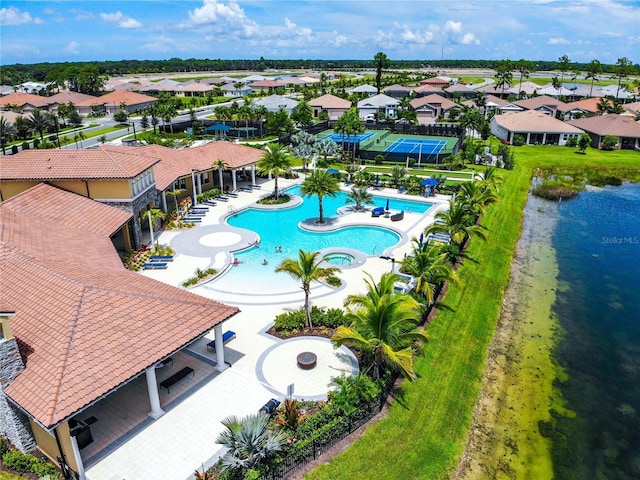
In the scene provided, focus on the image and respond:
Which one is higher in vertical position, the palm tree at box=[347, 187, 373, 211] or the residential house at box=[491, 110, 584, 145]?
the residential house at box=[491, 110, 584, 145]

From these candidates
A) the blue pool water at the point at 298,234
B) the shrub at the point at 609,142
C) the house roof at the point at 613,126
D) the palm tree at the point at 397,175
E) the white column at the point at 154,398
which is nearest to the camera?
the white column at the point at 154,398

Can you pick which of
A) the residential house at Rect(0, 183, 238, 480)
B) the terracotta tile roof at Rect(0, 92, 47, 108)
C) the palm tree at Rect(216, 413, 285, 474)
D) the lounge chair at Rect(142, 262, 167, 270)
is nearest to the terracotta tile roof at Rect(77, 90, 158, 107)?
the terracotta tile roof at Rect(0, 92, 47, 108)

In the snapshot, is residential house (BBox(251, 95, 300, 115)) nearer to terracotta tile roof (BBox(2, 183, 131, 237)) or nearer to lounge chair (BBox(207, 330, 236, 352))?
terracotta tile roof (BBox(2, 183, 131, 237))

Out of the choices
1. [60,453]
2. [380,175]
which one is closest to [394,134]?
[380,175]

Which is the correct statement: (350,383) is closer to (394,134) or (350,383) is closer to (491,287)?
(491,287)

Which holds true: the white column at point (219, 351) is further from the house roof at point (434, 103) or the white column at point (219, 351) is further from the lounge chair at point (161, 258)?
the house roof at point (434, 103)

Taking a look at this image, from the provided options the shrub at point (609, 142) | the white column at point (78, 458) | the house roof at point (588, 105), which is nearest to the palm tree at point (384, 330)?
the white column at point (78, 458)
